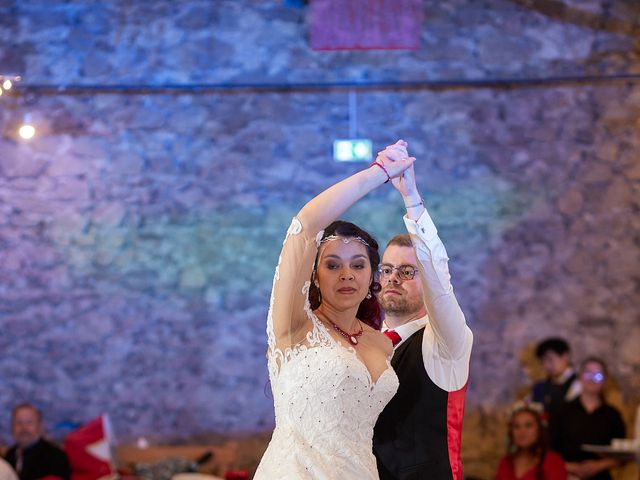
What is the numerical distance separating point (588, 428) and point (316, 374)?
4.24 meters

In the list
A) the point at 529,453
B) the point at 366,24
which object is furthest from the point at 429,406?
the point at 366,24

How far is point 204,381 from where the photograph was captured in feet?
22.8

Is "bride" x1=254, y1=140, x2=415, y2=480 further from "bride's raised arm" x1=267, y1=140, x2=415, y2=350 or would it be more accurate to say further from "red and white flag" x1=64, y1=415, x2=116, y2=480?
"red and white flag" x1=64, y1=415, x2=116, y2=480

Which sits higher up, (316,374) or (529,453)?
(316,374)

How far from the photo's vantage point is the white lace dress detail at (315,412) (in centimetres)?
258

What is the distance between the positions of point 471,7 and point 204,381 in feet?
10.6

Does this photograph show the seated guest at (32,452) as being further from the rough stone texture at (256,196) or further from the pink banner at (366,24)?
the pink banner at (366,24)

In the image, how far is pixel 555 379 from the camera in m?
6.64

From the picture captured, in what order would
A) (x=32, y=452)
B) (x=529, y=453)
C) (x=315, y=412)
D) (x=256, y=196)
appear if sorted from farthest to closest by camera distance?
1. (x=256, y=196)
2. (x=32, y=452)
3. (x=529, y=453)
4. (x=315, y=412)

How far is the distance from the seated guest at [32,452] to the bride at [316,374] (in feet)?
12.5

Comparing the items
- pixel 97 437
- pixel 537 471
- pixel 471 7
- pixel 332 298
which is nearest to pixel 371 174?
pixel 332 298

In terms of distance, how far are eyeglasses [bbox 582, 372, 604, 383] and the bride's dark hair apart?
3695mm

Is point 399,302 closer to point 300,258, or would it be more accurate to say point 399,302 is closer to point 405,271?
point 405,271

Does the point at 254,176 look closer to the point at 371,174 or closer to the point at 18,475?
the point at 18,475
